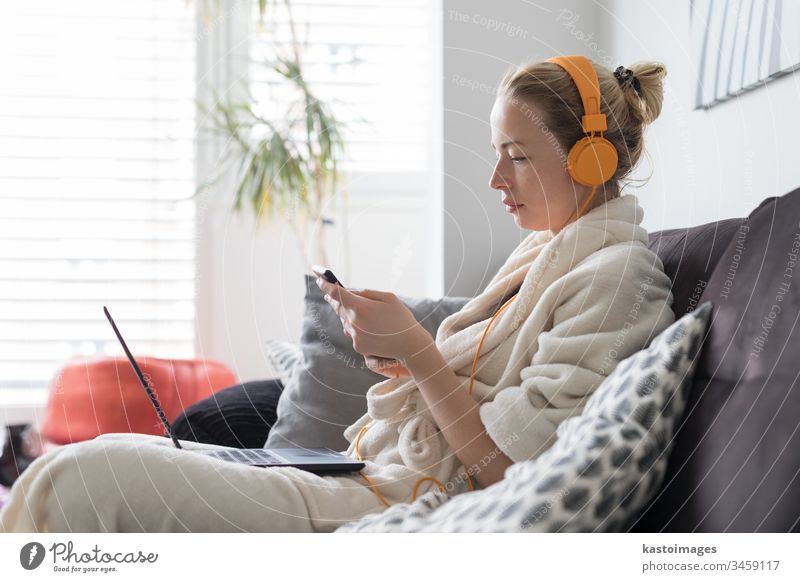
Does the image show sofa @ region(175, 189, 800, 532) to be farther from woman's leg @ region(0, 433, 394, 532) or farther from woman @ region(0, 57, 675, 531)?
woman's leg @ region(0, 433, 394, 532)

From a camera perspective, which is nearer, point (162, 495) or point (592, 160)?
point (162, 495)

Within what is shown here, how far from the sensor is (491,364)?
2.99ft

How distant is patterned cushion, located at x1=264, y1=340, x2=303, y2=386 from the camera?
1400 mm

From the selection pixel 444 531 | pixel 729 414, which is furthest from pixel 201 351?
pixel 729 414

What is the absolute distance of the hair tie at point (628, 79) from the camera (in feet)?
3.26

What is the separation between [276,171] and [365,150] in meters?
0.34

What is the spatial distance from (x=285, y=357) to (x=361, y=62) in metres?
1.15

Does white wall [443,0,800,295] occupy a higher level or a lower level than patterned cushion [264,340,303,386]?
higher

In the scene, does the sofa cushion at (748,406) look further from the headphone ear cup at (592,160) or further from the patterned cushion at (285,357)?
the patterned cushion at (285,357)

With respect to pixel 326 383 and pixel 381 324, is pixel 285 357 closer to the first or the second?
pixel 326 383

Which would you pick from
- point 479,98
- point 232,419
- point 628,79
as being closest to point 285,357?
point 232,419

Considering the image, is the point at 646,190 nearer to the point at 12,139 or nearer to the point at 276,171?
the point at 276,171

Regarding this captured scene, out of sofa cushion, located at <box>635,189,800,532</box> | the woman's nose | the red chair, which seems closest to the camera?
sofa cushion, located at <box>635,189,800,532</box>

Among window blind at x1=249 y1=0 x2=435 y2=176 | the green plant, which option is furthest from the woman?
window blind at x1=249 y1=0 x2=435 y2=176
